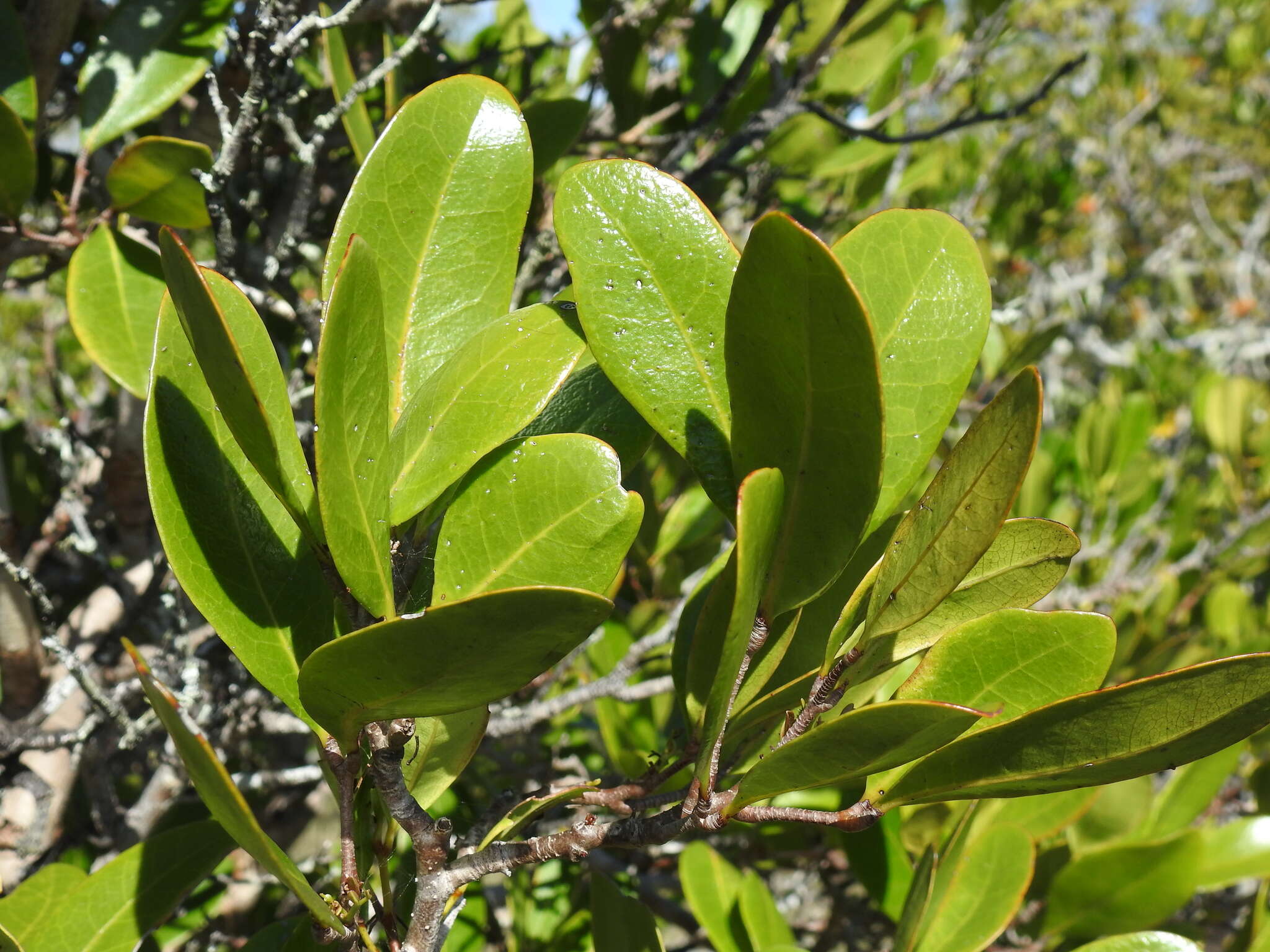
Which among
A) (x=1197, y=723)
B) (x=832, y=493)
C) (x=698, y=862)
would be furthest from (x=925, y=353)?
(x=698, y=862)

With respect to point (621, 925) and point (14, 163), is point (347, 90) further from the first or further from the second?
point (621, 925)

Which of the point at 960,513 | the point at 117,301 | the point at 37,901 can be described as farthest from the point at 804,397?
the point at 117,301

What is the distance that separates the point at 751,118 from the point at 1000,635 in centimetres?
130

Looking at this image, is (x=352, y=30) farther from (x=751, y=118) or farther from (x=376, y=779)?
(x=376, y=779)

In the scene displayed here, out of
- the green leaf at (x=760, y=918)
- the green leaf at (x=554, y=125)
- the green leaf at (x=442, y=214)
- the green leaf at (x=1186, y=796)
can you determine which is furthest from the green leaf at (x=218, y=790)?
the green leaf at (x=1186, y=796)

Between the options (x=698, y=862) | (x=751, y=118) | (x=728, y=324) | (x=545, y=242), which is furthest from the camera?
(x=751, y=118)

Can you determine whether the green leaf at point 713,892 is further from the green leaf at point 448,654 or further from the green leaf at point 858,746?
the green leaf at point 448,654

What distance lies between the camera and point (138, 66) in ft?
4.54

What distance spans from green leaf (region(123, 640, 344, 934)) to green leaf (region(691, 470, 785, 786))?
0.28 meters

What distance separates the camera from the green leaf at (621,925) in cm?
101

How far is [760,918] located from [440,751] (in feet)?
1.89

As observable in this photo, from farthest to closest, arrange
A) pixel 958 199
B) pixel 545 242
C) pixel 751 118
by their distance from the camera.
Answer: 1. pixel 958 199
2. pixel 751 118
3. pixel 545 242

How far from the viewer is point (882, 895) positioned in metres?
1.31

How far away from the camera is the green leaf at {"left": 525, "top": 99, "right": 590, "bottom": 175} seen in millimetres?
1308
